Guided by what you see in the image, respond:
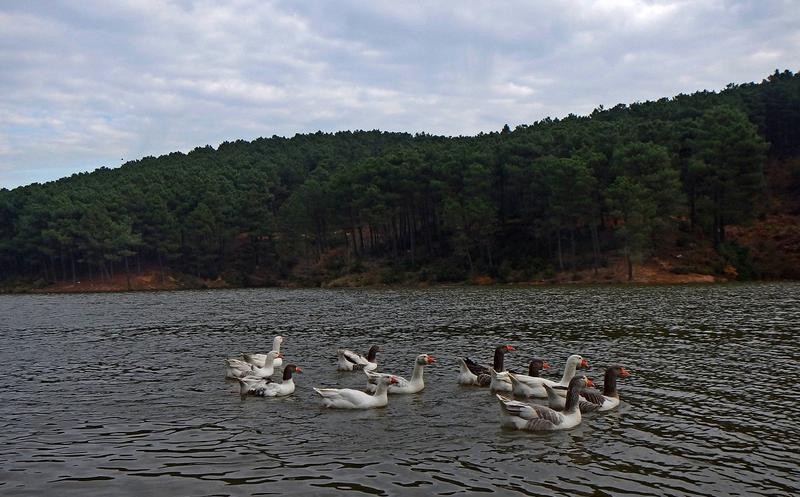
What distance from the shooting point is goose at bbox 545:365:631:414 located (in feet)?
55.3

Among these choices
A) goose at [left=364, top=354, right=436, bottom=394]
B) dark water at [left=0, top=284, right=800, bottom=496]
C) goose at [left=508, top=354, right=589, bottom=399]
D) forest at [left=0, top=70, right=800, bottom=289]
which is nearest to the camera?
dark water at [left=0, top=284, right=800, bottom=496]

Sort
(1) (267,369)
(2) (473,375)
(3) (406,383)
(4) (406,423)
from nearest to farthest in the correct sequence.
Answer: (4) (406,423), (3) (406,383), (2) (473,375), (1) (267,369)

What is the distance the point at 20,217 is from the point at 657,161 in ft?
386

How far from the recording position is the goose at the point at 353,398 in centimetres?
1792

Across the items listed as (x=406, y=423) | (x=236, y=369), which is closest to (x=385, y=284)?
(x=236, y=369)

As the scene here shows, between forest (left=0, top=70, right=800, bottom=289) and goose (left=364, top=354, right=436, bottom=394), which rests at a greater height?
forest (left=0, top=70, right=800, bottom=289)

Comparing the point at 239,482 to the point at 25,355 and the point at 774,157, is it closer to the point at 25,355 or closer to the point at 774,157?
the point at 25,355

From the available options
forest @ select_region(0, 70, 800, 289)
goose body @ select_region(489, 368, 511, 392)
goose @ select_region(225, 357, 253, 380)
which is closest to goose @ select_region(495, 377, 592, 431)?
goose body @ select_region(489, 368, 511, 392)

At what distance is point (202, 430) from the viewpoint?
1573 cm

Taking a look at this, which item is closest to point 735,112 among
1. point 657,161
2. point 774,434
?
point 657,161

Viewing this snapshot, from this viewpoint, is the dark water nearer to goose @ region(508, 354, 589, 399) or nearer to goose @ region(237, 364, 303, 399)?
goose @ region(237, 364, 303, 399)

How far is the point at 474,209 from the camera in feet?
288

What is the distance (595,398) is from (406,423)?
194 inches

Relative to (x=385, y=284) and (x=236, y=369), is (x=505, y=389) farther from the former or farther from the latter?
(x=385, y=284)
